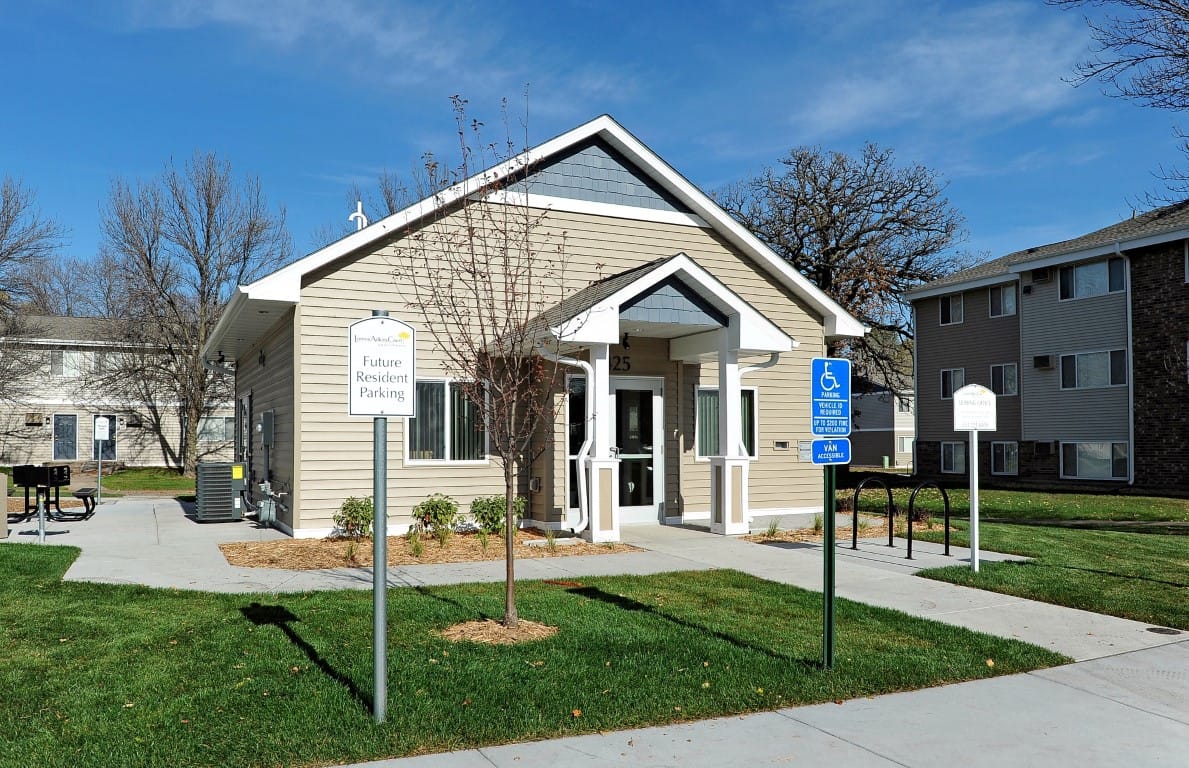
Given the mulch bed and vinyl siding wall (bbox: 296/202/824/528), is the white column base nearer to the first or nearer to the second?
vinyl siding wall (bbox: 296/202/824/528)

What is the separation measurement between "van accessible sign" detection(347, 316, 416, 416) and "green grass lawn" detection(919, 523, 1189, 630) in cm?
697

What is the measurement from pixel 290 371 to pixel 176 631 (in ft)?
23.2

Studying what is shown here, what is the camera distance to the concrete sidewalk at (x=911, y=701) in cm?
475

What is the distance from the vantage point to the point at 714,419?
15.9 metres

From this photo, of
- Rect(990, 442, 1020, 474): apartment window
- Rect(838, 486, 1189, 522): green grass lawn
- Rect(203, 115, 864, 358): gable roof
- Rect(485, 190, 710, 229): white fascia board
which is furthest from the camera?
Rect(990, 442, 1020, 474): apartment window

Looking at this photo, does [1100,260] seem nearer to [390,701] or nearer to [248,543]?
[248,543]

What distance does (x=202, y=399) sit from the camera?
3494 cm

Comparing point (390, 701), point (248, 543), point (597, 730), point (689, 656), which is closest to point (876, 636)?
point (689, 656)

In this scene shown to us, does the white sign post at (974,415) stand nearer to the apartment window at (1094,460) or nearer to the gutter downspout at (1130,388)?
the gutter downspout at (1130,388)

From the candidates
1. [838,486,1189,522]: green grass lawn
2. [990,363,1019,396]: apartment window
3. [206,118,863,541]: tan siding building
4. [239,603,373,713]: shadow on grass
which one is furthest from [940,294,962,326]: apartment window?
[239,603,373,713]: shadow on grass

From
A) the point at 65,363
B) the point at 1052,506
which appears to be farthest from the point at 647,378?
the point at 65,363

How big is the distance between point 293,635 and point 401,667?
133cm

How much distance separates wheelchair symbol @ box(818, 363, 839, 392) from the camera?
6245 millimetres

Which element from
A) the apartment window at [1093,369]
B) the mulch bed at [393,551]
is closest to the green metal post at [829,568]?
the mulch bed at [393,551]
